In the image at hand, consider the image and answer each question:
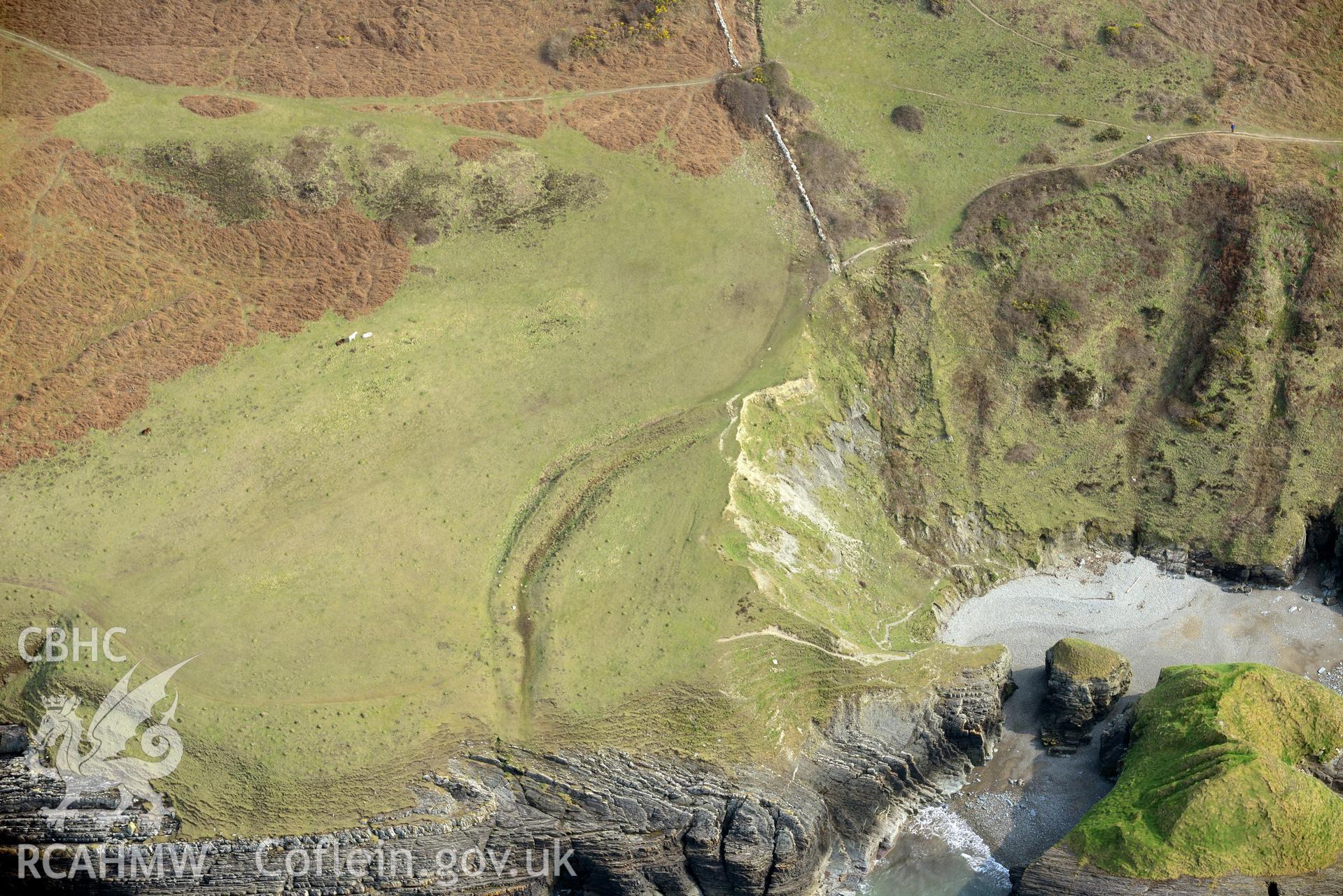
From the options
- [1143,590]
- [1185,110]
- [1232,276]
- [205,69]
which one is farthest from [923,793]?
[205,69]

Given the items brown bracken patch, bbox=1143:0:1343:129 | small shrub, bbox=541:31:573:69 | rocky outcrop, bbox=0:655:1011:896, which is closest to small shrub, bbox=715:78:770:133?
small shrub, bbox=541:31:573:69

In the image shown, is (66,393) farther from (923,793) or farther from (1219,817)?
(1219,817)

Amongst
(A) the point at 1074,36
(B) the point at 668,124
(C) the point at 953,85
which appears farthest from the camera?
(A) the point at 1074,36

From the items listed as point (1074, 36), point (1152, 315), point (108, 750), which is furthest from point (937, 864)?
point (1074, 36)

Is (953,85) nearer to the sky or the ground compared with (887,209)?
nearer to the sky

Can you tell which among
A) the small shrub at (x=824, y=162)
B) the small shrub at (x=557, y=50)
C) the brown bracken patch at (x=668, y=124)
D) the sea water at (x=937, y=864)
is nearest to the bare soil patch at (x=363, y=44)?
the small shrub at (x=557, y=50)

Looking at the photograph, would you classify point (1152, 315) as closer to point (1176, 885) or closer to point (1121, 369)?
point (1121, 369)
